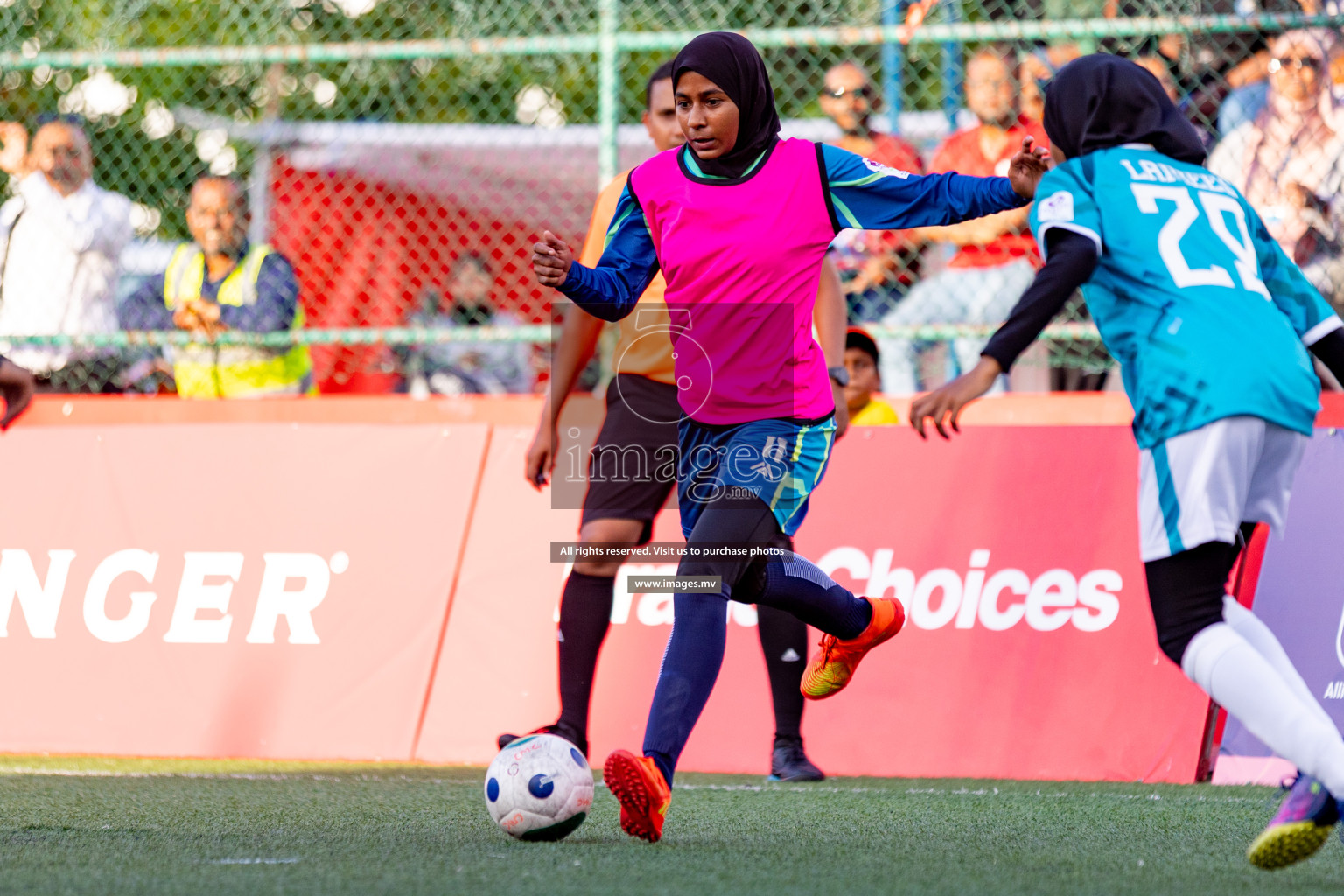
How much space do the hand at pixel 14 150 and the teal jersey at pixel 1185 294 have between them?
644 cm

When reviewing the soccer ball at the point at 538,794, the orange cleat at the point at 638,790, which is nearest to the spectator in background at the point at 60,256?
the soccer ball at the point at 538,794

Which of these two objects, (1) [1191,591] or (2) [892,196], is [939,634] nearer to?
(2) [892,196]

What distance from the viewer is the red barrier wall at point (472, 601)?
18.6ft

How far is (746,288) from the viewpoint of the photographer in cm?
411

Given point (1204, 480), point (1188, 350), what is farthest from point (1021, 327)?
point (1204, 480)

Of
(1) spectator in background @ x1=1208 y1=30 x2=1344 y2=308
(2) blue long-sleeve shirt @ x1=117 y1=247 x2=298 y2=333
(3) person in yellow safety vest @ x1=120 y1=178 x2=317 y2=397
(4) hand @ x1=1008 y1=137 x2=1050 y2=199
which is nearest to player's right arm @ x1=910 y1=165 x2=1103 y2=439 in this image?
(4) hand @ x1=1008 y1=137 x2=1050 y2=199

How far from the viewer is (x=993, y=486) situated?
19.5ft

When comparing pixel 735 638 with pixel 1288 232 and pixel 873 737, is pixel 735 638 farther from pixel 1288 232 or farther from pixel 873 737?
pixel 1288 232

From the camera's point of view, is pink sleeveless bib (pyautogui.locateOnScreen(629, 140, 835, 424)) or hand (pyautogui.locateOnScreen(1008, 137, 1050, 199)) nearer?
hand (pyautogui.locateOnScreen(1008, 137, 1050, 199))

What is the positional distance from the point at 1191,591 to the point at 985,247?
3.86 metres

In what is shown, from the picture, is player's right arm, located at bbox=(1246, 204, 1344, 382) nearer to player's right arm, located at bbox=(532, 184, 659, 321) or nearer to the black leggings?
the black leggings

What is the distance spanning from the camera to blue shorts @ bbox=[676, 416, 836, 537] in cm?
397

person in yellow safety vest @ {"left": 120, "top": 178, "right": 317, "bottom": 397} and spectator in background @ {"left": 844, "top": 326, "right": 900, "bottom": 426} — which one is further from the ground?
spectator in background @ {"left": 844, "top": 326, "right": 900, "bottom": 426}

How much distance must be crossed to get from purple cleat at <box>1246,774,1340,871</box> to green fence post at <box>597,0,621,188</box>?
4708 millimetres
